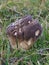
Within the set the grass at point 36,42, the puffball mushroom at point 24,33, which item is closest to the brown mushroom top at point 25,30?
the puffball mushroom at point 24,33

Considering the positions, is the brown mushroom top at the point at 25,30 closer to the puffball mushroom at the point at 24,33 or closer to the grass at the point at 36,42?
the puffball mushroom at the point at 24,33

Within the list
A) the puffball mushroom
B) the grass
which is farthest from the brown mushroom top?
the grass

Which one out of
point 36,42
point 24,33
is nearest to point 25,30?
point 24,33

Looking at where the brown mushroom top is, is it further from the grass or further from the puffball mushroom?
the grass

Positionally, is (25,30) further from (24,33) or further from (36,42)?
(36,42)

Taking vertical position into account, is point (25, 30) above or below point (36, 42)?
above

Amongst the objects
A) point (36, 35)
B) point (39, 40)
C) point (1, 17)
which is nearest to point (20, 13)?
point (1, 17)

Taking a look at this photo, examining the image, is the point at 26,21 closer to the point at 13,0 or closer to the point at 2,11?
the point at 2,11
